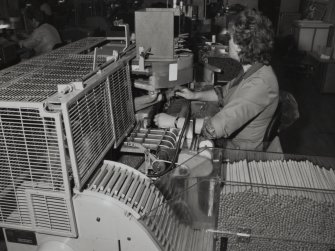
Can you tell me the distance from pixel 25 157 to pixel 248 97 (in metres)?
1.16

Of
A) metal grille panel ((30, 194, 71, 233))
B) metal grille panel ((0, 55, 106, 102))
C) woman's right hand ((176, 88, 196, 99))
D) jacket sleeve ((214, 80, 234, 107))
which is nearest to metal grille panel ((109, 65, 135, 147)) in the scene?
metal grille panel ((0, 55, 106, 102))

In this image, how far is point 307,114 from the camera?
4895 millimetres

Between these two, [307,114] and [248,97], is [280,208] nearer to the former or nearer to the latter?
[248,97]

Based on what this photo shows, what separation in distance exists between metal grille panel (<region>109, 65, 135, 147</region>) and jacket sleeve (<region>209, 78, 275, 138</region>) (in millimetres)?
445

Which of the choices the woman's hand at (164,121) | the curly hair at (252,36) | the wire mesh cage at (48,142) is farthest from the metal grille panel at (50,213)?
the curly hair at (252,36)

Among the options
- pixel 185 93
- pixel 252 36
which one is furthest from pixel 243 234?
pixel 185 93

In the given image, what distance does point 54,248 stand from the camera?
1183mm

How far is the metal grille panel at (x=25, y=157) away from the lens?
1.02m

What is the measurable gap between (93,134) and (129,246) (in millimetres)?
399

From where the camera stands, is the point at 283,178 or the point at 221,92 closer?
the point at 283,178

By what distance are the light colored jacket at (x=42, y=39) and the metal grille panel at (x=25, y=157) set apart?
12.4 feet

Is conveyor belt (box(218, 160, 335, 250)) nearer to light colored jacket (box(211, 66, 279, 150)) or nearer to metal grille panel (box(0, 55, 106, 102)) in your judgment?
light colored jacket (box(211, 66, 279, 150))

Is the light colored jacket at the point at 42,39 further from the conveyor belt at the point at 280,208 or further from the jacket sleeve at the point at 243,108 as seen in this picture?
the conveyor belt at the point at 280,208

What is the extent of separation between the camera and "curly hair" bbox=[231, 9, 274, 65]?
1.88 meters
